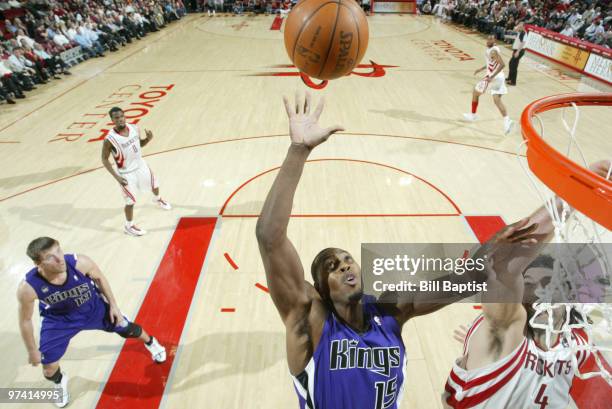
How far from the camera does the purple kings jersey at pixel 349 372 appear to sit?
1.65m

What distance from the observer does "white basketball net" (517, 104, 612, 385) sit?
1858 millimetres

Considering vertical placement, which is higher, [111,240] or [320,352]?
[320,352]

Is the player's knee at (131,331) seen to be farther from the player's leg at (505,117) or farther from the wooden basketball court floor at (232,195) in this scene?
the player's leg at (505,117)

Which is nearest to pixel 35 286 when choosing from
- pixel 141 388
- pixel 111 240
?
pixel 141 388

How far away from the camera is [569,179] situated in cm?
167

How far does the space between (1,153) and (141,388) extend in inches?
245

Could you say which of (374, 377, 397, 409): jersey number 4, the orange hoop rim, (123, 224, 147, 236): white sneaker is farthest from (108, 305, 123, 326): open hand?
the orange hoop rim

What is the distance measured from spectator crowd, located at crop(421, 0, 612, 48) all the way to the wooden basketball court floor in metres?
2.98

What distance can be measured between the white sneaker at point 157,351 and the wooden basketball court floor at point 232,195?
0.09 m

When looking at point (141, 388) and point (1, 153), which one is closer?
point (141, 388)

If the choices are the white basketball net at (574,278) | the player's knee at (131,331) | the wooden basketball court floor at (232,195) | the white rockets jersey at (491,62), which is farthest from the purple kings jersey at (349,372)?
the white rockets jersey at (491,62)

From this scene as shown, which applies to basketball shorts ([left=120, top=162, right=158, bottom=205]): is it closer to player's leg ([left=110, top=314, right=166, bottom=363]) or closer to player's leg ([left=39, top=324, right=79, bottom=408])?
player's leg ([left=110, top=314, right=166, bottom=363])

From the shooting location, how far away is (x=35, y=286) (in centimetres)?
279

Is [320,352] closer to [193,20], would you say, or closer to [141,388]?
[141,388]
